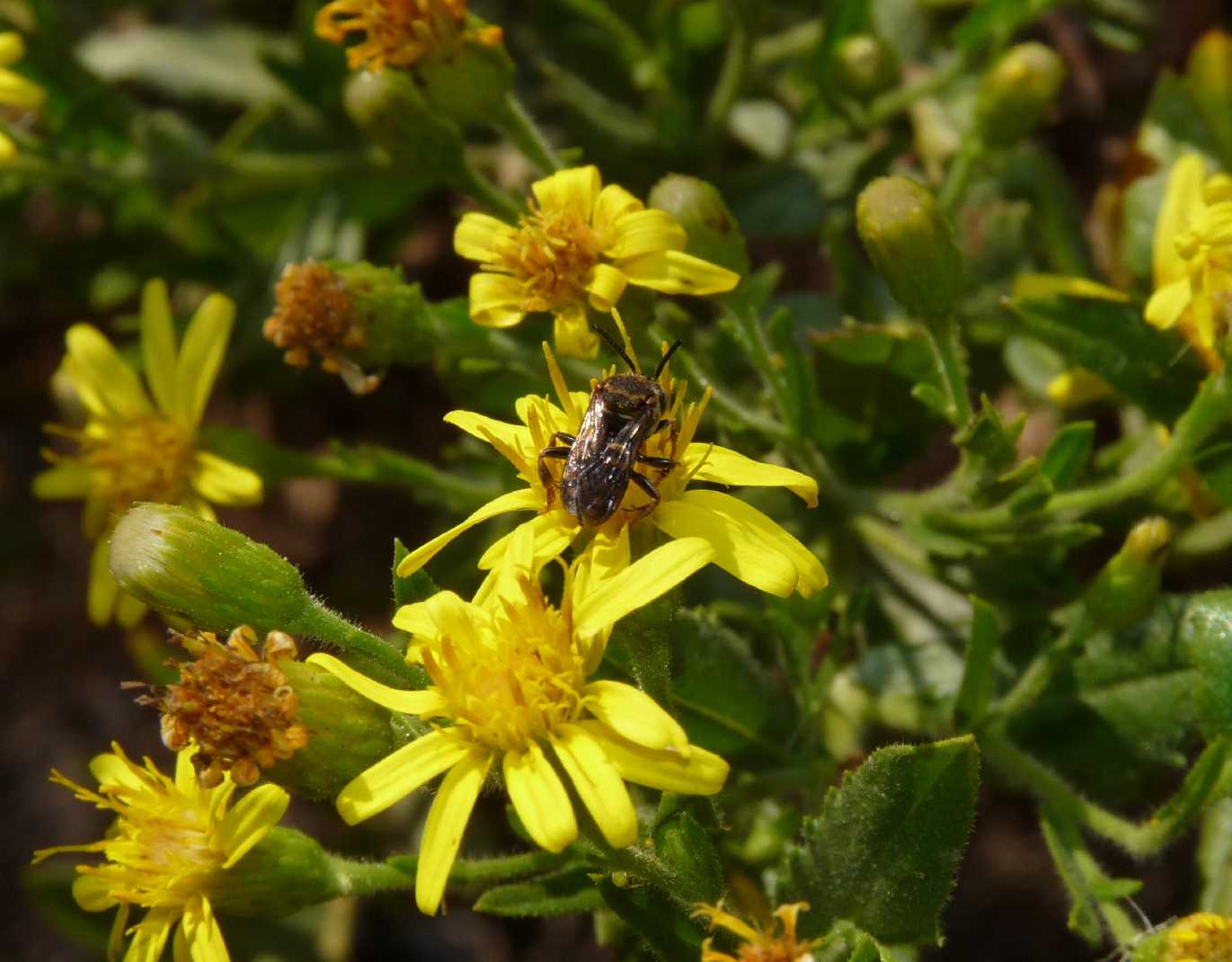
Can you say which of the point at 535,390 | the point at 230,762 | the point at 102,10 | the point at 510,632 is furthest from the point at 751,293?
the point at 102,10

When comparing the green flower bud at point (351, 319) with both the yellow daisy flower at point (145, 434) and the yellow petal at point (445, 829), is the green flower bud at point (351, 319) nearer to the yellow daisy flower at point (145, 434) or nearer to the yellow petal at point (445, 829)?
the yellow daisy flower at point (145, 434)

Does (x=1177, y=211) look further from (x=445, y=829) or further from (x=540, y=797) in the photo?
(x=445, y=829)

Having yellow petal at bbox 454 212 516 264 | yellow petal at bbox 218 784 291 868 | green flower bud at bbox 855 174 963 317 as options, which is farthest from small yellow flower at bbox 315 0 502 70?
yellow petal at bbox 218 784 291 868

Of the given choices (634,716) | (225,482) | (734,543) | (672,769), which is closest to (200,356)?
(225,482)

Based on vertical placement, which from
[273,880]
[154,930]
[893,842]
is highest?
[893,842]

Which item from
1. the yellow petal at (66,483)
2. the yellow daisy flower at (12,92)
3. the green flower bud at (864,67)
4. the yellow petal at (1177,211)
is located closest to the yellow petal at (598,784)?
the yellow petal at (1177,211)

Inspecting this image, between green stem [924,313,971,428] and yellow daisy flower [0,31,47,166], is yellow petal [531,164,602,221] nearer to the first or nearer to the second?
green stem [924,313,971,428]

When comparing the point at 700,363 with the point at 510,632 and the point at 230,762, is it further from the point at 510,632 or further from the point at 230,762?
the point at 230,762
